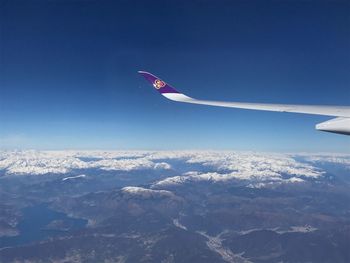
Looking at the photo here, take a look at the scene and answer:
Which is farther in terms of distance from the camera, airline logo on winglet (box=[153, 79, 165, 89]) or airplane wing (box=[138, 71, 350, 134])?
airline logo on winglet (box=[153, 79, 165, 89])

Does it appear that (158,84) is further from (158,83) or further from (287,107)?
(287,107)

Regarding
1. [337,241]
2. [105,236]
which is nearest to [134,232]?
[105,236]

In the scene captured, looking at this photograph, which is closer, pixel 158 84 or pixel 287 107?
pixel 287 107

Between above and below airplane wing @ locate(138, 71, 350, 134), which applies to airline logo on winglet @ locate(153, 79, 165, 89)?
above

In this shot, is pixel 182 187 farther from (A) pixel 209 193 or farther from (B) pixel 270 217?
(B) pixel 270 217

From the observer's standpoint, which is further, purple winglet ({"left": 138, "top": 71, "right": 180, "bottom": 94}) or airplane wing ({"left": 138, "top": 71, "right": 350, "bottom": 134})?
purple winglet ({"left": 138, "top": 71, "right": 180, "bottom": 94})

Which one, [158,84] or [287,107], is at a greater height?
[158,84]

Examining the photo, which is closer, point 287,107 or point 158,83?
point 287,107

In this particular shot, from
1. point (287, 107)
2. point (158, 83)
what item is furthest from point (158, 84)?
point (287, 107)
